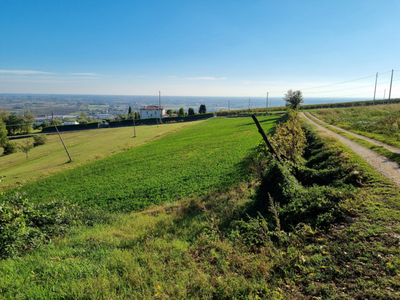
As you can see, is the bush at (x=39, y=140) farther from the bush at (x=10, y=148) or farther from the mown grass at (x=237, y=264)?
the mown grass at (x=237, y=264)

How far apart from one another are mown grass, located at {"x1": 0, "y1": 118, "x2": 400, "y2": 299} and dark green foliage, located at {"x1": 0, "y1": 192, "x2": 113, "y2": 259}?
693mm

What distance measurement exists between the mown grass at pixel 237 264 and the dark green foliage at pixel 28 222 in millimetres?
693

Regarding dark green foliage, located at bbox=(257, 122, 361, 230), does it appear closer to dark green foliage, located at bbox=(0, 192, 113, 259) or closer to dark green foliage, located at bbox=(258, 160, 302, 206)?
dark green foliage, located at bbox=(258, 160, 302, 206)

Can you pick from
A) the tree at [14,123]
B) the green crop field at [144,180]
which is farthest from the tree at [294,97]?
the tree at [14,123]

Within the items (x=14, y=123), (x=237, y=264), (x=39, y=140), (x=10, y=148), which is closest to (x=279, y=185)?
(x=237, y=264)

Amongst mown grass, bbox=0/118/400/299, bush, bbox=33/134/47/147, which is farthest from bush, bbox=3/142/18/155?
mown grass, bbox=0/118/400/299

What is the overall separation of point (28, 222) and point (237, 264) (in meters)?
8.76

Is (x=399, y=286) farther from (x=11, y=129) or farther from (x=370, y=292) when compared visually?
(x=11, y=129)

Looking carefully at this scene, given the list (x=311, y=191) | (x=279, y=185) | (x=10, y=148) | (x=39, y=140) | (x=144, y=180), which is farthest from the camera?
(x=39, y=140)

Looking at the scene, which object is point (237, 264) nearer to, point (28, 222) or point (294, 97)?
point (28, 222)

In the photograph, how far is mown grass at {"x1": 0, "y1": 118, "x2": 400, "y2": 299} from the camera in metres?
4.14

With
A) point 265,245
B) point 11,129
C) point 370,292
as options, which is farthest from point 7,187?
point 11,129

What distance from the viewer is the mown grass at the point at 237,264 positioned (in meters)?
4.14

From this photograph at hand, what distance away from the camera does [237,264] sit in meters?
5.16
